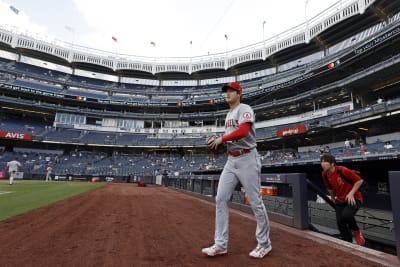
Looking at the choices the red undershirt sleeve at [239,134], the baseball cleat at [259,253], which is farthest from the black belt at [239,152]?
the baseball cleat at [259,253]

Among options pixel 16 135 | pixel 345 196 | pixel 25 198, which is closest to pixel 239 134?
pixel 345 196

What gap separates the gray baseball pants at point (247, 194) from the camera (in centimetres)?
262

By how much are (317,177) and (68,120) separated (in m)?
43.7

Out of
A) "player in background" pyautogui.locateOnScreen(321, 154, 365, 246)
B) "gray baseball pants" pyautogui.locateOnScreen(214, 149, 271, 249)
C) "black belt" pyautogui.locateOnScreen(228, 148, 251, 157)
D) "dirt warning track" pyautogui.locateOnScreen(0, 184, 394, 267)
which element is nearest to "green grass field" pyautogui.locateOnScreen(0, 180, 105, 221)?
"dirt warning track" pyautogui.locateOnScreen(0, 184, 394, 267)

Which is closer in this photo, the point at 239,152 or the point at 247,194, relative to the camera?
the point at 247,194

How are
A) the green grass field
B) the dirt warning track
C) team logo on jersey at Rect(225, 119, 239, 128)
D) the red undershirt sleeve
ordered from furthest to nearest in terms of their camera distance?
the green grass field
team logo on jersey at Rect(225, 119, 239, 128)
the red undershirt sleeve
the dirt warning track

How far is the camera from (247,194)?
274 cm

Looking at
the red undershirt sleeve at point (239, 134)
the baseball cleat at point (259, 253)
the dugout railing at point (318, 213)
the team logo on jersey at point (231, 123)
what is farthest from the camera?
the dugout railing at point (318, 213)

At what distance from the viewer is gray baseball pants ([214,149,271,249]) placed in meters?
2.62

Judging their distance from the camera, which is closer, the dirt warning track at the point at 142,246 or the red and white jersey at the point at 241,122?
A: the dirt warning track at the point at 142,246

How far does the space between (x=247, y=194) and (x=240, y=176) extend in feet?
0.75

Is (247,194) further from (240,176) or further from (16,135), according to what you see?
(16,135)

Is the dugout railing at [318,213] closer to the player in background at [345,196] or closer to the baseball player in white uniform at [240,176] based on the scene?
the player in background at [345,196]

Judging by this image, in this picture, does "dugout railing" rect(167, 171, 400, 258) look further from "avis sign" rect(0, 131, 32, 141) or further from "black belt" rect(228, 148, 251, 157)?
"avis sign" rect(0, 131, 32, 141)
